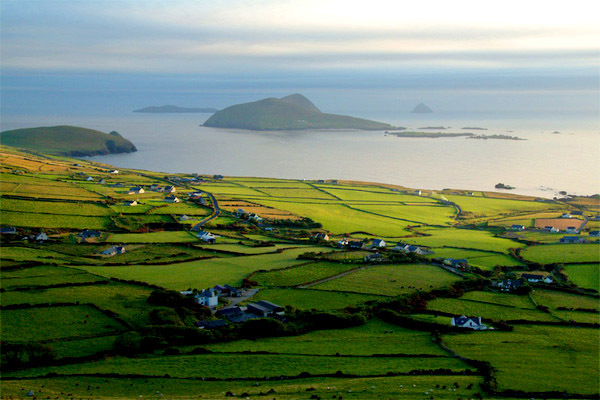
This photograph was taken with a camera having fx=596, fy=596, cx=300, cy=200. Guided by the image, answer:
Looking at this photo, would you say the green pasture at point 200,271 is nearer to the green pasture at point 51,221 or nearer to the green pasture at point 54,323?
the green pasture at point 54,323

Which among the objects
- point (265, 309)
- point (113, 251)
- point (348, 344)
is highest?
point (113, 251)

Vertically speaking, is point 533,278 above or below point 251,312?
above

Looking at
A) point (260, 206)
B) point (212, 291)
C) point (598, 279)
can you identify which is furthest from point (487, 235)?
point (212, 291)

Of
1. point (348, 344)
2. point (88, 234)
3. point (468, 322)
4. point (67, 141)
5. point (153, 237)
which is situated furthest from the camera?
point (67, 141)

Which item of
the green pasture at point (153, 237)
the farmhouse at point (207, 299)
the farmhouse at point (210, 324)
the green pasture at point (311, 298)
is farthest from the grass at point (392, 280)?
the green pasture at point (153, 237)

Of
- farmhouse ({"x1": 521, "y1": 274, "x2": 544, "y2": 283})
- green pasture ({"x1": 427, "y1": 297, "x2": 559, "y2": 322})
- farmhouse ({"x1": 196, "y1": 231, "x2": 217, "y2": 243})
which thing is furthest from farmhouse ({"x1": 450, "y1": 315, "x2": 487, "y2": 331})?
farmhouse ({"x1": 196, "y1": 231, "x2": 217, "y2": 243})

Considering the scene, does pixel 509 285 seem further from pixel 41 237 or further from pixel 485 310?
pixel 41 237

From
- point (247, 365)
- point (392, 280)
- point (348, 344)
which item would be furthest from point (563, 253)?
point (247, 365)

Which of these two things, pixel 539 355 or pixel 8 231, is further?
pixel 8 231

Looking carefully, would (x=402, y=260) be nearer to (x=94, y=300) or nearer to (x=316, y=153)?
(x=94, y=300)
